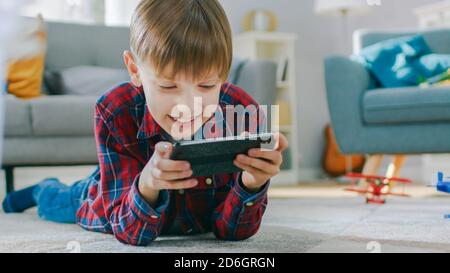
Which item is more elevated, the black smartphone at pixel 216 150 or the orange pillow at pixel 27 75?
the orange pillow at pixel 27 75

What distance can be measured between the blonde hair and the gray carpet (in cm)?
24

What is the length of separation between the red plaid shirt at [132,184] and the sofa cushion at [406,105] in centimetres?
98

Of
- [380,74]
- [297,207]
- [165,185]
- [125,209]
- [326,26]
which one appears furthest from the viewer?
[326,26]

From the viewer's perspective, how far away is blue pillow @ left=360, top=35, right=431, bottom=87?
1921 millimetres

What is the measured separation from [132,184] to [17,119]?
103 cm

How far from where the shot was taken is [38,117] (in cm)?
170

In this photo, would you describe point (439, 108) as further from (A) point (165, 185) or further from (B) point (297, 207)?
(A) point (165, 185)

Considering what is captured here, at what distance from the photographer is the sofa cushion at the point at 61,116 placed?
5.58ft

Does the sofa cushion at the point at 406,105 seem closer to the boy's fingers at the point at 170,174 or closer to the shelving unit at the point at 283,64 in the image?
the shelving unit at the point at 283,64

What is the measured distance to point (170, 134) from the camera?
743 millimetres

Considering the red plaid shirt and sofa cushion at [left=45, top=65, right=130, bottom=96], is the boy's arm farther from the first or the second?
sofa cushion at [left=45, top=65, right=130, bottom=96]

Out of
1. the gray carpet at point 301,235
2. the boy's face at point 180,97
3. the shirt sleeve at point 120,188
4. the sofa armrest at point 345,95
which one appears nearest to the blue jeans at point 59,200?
the gray carpet at point 301,235

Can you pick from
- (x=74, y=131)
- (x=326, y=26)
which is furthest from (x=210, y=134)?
(x=326, y=26)

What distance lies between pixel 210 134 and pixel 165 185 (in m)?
0.14
